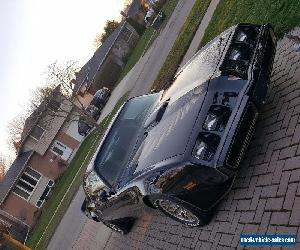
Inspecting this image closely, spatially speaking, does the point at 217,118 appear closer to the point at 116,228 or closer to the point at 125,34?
the point at 116,228

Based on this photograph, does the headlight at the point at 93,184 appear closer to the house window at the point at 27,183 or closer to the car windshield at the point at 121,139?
the car windshield at the point at 121,139

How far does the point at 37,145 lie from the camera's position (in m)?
39.5

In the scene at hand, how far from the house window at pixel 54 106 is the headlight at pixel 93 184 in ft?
104

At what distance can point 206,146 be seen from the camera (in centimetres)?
593

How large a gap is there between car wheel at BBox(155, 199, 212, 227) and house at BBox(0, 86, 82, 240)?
3044 centimetres

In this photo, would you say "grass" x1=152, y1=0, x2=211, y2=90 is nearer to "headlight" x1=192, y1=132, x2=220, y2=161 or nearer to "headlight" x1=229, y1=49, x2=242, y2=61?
"headlight" x1=229, y1=49, x2=242, y2=61

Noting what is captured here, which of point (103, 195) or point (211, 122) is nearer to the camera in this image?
point (211, 122)

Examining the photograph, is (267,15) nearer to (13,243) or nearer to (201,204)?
(201,204)

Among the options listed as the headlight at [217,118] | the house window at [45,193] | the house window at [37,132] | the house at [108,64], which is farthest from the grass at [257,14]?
the house window at [37,132]

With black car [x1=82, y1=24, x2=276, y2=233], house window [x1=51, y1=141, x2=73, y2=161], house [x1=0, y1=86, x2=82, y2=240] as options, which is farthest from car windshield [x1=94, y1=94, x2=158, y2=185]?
house window [x1=51, y1=141, x2=73, y2=161]

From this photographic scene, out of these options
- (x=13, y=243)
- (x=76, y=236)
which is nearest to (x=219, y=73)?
(x=13, y=243)

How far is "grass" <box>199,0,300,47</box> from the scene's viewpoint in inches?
337

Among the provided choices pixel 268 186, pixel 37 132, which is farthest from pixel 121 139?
pixel 37 132

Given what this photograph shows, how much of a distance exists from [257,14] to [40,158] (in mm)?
31448
